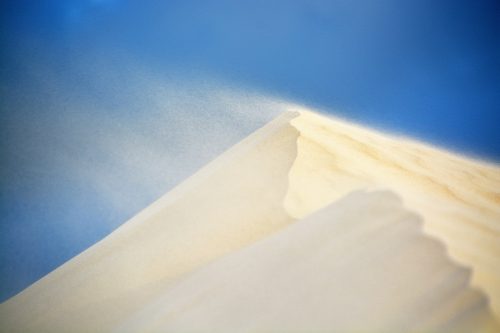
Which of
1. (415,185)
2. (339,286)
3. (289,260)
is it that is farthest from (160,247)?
(415,185)

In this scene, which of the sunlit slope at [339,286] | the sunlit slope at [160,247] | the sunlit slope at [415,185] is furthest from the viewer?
the sunlit slope at [160,247]

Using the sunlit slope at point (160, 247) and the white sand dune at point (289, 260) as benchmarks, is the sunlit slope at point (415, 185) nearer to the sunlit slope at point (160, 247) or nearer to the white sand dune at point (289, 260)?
the white sand dune at point (289, 260)

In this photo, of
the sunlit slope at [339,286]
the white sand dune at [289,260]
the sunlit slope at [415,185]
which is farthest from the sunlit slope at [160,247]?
the sunlit slope at [339,286]

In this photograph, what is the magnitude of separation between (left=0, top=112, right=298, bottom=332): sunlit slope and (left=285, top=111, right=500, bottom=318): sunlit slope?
195 mm

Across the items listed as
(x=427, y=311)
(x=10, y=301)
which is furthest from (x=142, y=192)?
(x=427, y=311)

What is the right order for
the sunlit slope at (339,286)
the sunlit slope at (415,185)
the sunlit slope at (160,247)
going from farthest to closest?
1. the sunlit slope at (160,247)
2. the sunlit slope at (415,185)
3. the sunlit slope at (339,286)

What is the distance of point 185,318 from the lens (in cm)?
123

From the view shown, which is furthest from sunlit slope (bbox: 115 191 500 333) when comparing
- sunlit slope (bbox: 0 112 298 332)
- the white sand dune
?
sunlit slope (bbox: 0 112 298 332)

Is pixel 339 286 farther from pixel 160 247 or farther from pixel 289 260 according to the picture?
pixel 160 247

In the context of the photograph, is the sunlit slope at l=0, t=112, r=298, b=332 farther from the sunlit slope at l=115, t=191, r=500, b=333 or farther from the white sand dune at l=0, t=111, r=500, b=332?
the sunlit slope at l=115, t=191, r=500, b=333

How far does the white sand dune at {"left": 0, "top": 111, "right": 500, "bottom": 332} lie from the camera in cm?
100

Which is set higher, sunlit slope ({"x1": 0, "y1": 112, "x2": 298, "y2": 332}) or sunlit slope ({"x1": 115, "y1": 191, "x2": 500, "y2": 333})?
sunlit slope ({"x1": 0, "y1": 112, "x2": 298, "y2": 332})

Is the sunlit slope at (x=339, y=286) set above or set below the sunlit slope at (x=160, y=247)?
below

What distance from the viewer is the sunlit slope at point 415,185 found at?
117 cm
